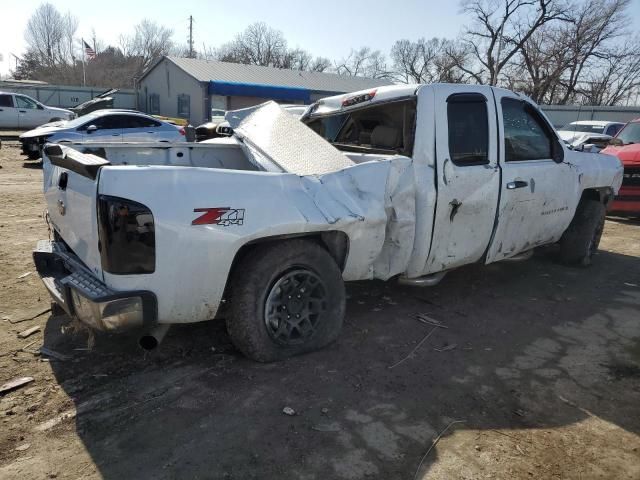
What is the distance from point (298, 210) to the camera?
3014 mm

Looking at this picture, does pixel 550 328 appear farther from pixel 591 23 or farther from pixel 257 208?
pixel 591 23

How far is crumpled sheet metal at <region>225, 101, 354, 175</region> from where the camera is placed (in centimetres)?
342

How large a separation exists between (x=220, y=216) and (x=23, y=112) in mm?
23619

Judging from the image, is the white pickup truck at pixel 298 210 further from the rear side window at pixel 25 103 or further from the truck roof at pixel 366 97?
the rear side window at pixel 25 103

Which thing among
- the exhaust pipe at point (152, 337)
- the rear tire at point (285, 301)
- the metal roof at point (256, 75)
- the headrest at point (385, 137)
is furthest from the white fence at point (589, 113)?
the exhaust pipe at point (152, 337)

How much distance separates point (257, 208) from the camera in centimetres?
285

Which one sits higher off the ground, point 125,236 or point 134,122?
point 134,122

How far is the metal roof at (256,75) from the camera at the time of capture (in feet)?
102

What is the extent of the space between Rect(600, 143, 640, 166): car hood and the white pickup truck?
14.8 feet

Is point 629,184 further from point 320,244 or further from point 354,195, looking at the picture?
point 320,244

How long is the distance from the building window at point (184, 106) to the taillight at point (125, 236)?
3109cm

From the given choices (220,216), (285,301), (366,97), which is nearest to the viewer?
(220,216)

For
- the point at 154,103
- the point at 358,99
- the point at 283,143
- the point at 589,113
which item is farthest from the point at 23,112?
the point at 589,113

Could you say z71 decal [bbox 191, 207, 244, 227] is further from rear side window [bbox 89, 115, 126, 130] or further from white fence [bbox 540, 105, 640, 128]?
white fence [bbox 540, 105, 640, 128]
